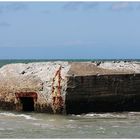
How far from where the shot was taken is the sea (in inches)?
594

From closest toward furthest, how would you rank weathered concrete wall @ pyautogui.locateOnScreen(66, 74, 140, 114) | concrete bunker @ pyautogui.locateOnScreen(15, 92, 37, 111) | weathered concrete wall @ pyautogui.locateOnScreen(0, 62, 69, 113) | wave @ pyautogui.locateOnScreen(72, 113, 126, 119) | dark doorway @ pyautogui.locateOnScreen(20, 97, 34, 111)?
1. wave @ pyautogui.locateOnScreen(72, 113, 126, 119)
2. weathered concrete wall @ pyautogui.locateOnScreen(66, 74, 140, 114)
3. weathered concrete wall @ pyautogui.locateOnScreen(0, 62, 69, 113)
4. concrete bunker @ pyautogui.locateOnScreen(15, 92, 37, 111)
5. dark doorway @ pyautogui.locateOnScreen(20, 97, 34, 111)

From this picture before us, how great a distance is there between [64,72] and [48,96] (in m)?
0.99

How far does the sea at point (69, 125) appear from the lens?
15086 mm

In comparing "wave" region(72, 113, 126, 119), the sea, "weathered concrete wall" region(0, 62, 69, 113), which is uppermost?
"weathered concrete wall" region(0, 62, 69, 113)

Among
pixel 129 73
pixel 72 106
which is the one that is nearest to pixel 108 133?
pixel 72 106

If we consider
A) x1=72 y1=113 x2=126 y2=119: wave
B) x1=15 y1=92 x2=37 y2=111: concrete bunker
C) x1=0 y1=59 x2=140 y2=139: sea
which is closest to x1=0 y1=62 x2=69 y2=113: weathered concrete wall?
→ x1=15 y1=92 x2=37 y2=111: concrete bunker

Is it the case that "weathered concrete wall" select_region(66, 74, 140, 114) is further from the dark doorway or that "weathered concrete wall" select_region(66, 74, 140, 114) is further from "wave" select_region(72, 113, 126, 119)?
the dark doorway

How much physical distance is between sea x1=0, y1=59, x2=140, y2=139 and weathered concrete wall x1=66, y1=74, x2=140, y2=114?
0.31m

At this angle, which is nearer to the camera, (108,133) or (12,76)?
(108,133)

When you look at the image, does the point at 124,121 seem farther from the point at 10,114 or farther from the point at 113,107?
the point at 10,114

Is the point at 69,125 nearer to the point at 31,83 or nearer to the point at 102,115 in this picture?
the point at 102,115

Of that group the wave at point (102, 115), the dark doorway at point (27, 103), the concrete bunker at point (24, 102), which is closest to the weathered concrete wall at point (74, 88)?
the concrete bunker at point (24, 102)

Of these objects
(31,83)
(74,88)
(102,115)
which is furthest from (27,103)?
(102,115)

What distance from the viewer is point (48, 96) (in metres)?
20.2
